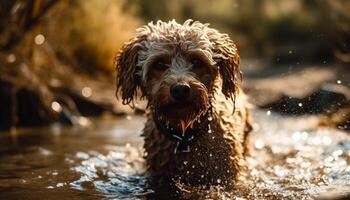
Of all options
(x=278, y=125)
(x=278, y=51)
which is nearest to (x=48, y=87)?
(x=278, y=125)

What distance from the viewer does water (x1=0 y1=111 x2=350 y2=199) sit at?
7.12m

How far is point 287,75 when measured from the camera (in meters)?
19.1

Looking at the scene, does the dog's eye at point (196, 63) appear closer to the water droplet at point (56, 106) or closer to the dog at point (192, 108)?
the dog at point (192, 108)

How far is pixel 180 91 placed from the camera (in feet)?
20.9

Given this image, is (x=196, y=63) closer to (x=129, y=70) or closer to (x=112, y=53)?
(x=129, y=70)

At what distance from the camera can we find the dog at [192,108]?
688cm

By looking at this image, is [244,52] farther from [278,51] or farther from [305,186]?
[305,186]

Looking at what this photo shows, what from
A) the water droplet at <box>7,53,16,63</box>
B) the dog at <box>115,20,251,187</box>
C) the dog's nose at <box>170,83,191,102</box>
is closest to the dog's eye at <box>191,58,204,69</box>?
the dog at <box>115,20,251,187</box>

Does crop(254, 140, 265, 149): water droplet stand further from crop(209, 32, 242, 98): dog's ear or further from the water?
crop(209, 32, 242, 98): dog's ear

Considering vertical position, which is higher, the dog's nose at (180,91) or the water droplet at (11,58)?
the water droplet at (11,58)

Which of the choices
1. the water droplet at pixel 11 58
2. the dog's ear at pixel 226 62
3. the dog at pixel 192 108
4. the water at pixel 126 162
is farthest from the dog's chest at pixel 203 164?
the water droplet at pixel 11 58

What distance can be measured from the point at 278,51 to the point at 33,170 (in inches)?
668

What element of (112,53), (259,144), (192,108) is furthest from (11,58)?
(192,108)

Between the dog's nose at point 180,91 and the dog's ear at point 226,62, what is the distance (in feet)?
2.96
